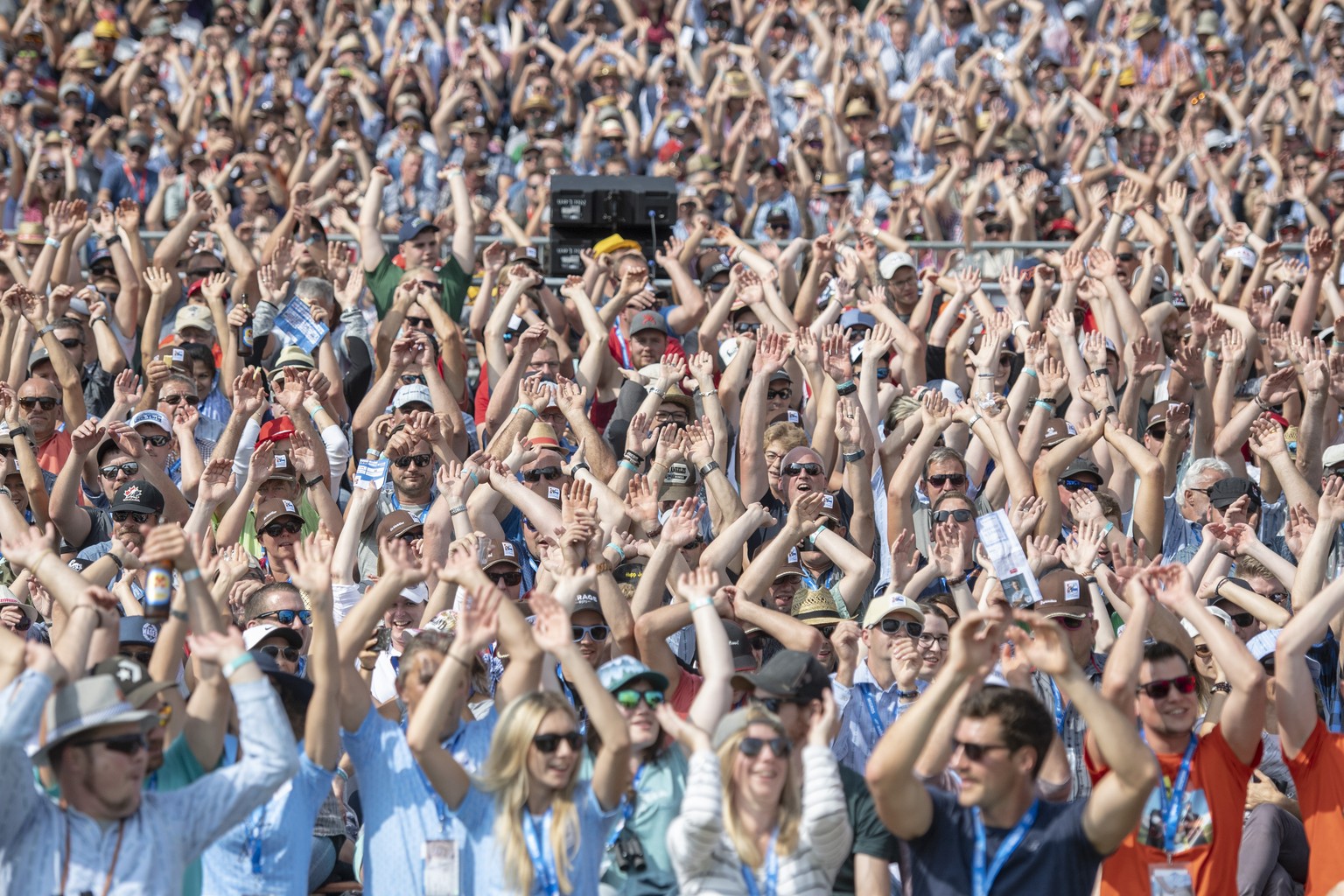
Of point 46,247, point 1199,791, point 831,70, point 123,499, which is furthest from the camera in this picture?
point 831,70

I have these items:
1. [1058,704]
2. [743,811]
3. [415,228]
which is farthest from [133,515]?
[1058,704]

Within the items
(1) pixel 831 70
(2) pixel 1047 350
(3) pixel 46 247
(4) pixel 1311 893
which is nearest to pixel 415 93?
(1) pixel 831 70

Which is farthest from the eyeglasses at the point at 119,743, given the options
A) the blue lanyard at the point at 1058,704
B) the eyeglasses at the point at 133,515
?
the eyeglasses at the point at 133,515

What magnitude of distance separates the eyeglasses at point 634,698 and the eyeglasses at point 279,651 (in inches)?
55.0

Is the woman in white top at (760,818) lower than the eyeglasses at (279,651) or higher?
higher

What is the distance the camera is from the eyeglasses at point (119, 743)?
481 centimetres

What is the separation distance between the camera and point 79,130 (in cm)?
1459

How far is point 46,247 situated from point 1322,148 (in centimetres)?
1008

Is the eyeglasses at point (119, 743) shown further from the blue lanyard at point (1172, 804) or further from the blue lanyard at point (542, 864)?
the blue lanyard at point (1172, 804)

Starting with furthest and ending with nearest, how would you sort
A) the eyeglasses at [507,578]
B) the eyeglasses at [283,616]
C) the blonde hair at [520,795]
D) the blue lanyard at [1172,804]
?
the eyeglasses at [507,578], the eyeglasses at [283,616], the blue lanyard at [1172,804], the blonde hair at [520,795]

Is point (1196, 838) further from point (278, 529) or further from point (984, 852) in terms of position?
point (278, 529)

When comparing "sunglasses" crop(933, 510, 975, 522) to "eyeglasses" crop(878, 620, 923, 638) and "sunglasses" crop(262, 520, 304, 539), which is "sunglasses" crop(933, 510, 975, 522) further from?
"sunglasses" crop(262, 520, 304, 539)

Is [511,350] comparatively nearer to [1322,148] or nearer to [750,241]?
[750,241]

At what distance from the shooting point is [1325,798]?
5.89 metres
